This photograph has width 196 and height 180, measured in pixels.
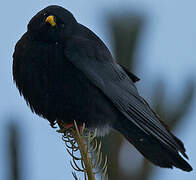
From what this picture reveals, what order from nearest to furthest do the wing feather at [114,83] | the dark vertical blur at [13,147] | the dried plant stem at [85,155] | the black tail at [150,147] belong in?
1. the dried plant stem at [85,155]
2. the black tail at [150,147]
3. the wing feather at [114,83]
4. the dark vertical blur at [13,147]

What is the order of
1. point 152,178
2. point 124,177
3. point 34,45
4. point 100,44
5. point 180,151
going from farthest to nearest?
point 152,178
point 124,177
point 100,44
point 34,45
point 180,151

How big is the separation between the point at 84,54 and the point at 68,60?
0.22m

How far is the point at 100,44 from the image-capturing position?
4.49 m

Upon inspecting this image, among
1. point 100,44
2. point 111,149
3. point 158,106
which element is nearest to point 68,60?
point 100,44

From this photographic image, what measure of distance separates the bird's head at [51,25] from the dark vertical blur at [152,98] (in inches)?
58.9

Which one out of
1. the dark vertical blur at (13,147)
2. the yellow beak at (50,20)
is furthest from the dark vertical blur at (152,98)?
the yellow beak at (50,20)

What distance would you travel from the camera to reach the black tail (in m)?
3.96

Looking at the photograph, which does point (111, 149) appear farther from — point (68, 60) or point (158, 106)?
point (68, 60)

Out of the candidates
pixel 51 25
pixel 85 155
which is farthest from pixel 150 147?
pixel 85 155

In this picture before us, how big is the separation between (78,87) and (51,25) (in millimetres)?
528

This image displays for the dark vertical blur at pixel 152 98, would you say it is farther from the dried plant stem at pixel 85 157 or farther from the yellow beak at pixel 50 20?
the dried plant stem at pixel 85 157

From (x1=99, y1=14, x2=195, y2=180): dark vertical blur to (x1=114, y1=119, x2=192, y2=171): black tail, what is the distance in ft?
3.19

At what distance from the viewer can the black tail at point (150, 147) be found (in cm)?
396

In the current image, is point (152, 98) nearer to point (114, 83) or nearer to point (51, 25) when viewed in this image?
point (114, 83)
